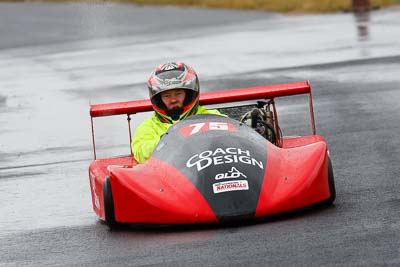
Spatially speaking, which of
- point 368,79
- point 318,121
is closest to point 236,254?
point 318,121

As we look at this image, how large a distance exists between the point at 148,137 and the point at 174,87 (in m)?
0.45

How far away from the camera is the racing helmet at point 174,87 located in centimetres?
1099

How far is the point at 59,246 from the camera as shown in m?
9.44

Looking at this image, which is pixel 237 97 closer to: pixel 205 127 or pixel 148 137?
pixel 148 137

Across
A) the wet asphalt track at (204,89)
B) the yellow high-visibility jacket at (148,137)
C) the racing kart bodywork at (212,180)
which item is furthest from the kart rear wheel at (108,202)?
the yellow high-visibility jacket at (148,137)

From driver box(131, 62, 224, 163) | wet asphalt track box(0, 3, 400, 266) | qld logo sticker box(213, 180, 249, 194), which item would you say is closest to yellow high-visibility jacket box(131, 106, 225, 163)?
driver box(131, 62, 224, 163)

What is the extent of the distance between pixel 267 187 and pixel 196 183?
0.48m

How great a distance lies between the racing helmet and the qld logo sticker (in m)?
1.79

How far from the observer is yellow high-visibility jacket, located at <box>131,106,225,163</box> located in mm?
10710

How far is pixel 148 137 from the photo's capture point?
11000 millimetres

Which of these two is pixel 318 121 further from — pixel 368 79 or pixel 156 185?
pixel 156 185

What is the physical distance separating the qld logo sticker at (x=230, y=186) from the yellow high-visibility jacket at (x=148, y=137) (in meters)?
1.43

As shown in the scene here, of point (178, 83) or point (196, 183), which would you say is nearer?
point (196, 183)

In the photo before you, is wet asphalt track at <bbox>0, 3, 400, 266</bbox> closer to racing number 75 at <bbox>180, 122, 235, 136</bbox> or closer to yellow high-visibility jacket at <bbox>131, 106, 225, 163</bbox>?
yellow high-visibility jacket at <bbox>131, 106, 225, 163</bbox>
